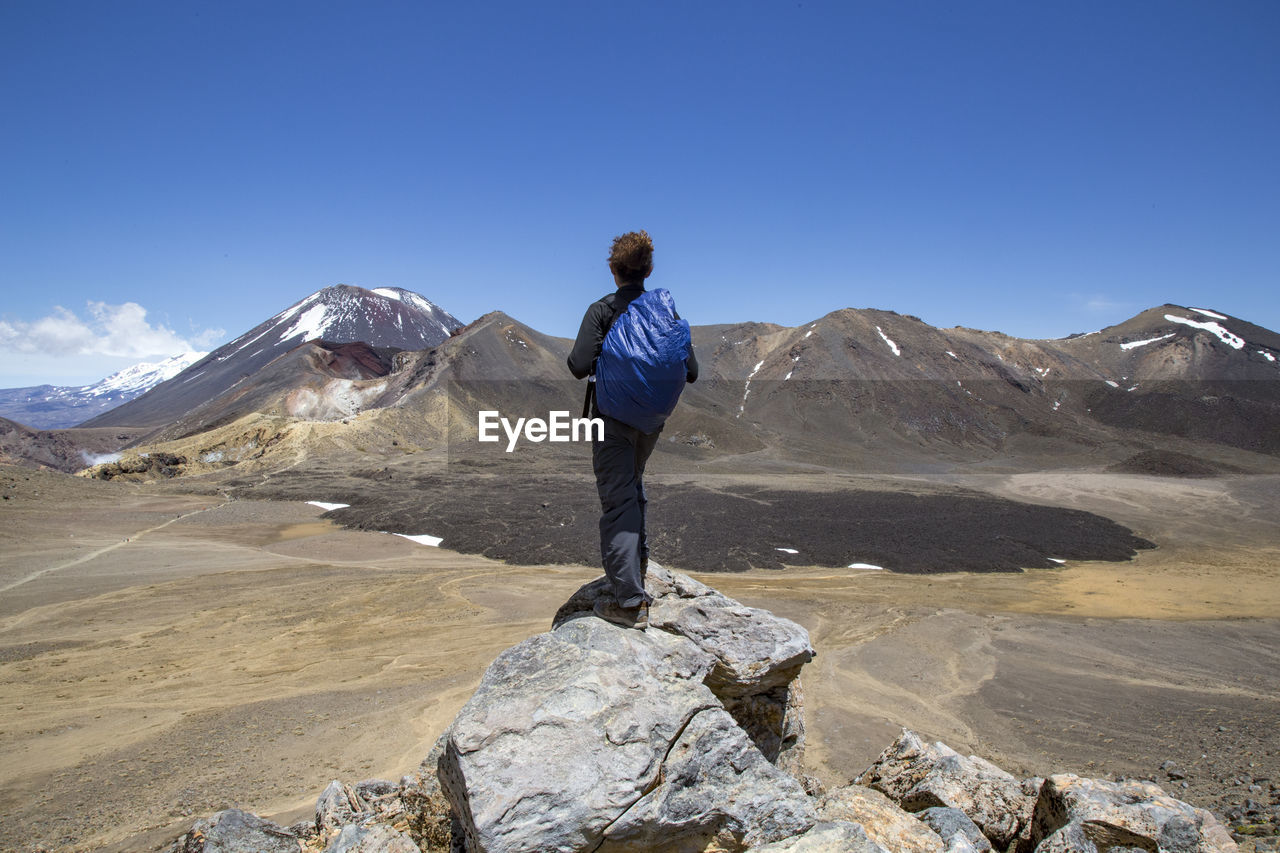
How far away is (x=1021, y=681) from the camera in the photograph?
9.99 m

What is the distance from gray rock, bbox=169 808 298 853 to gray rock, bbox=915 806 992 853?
3.56 meters

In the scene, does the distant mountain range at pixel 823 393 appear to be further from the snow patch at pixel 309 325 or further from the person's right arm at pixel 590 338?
the person's right arm at pixel 590 338

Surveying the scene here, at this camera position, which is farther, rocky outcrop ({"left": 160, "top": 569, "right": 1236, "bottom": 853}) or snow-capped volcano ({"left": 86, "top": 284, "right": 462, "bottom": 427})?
snow-capped volcano ({"left": 86, "top": 284, "right": 462, "bottom": 427})

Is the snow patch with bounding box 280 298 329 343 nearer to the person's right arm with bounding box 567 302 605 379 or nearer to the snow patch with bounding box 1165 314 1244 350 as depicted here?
the person's right arm with bounding box 567 302 605 379

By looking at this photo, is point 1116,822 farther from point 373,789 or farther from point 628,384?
point 373,789

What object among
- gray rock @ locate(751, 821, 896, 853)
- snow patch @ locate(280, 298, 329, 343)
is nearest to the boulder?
gray rock @ locate(751, 821, 896, 853)

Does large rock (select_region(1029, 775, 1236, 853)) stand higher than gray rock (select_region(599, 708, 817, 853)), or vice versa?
gray rock (select_region(599, 708, 817, 853))

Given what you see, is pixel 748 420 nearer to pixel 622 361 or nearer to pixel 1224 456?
pixel 1224 456

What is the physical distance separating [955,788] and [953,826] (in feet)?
2.43

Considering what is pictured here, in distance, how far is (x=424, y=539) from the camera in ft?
69.0

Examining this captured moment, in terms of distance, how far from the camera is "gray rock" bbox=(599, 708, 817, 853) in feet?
8.50

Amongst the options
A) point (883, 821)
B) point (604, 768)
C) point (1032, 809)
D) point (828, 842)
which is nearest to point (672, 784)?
point (604, 768)

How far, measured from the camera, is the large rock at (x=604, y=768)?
2.50m

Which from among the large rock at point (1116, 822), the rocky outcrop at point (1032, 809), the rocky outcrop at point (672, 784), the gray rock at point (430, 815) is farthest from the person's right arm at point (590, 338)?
the large rock at point (1116, 822)
